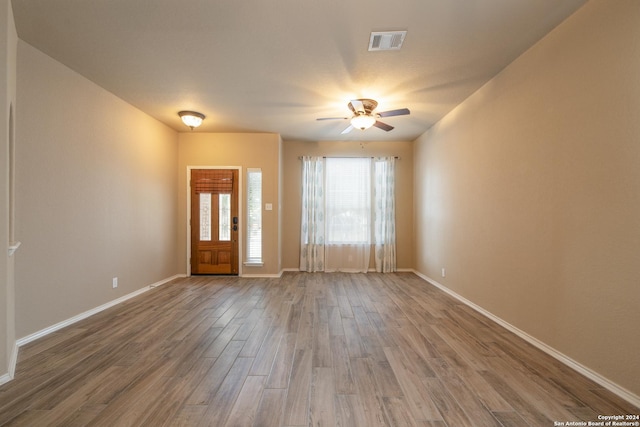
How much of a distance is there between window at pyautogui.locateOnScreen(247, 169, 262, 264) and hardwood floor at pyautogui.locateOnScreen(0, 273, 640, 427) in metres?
2.01

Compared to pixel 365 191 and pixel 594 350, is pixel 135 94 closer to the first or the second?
pixel 365 191

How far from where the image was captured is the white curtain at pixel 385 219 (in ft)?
19.7

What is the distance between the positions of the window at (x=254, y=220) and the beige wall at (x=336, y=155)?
2.22ft

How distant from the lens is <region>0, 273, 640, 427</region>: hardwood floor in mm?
1685

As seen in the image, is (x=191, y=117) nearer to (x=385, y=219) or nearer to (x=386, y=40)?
(x=386, y=40)

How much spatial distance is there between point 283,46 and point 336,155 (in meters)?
3.48

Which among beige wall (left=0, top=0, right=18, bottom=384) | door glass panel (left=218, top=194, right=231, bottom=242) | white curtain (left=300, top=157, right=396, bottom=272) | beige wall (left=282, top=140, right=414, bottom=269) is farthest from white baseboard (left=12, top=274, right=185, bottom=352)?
white curtain (left=300, top=157, right=396, bottom=272)

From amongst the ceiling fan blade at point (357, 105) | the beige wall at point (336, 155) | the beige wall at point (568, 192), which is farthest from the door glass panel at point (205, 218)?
the beige wall at point (568, 192)

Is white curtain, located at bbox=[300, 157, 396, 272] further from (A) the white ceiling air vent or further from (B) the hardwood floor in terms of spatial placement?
(A) the white ceiling air vent

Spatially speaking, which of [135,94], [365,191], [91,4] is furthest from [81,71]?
[365,191]

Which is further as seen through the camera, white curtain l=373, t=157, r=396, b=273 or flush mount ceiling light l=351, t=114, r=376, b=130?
white curtain l=373, t=157, r=396, b=273

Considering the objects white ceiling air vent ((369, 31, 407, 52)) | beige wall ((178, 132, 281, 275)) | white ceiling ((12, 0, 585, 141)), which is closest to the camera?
white ceiling ((12, 0, 585, 141))

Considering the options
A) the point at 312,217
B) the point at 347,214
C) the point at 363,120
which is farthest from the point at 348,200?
the point at 363,120

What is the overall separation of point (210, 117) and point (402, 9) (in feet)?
11.6
